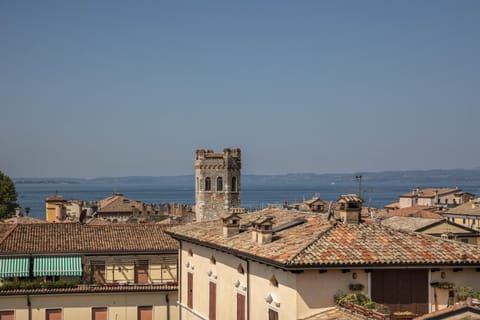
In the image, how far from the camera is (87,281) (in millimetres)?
41781

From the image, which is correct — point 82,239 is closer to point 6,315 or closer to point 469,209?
point 6,315

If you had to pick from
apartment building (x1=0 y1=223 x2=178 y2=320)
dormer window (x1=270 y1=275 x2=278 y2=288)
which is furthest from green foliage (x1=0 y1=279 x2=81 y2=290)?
dormer window (x1=270 y1=275 x2=278 y2=288)

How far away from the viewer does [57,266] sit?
41.8m

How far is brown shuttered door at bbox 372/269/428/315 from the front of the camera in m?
23.6

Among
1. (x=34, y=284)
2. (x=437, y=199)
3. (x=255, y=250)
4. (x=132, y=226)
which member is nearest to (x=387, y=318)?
(x=255, y=250)

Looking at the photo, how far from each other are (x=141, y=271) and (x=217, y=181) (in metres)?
29.4

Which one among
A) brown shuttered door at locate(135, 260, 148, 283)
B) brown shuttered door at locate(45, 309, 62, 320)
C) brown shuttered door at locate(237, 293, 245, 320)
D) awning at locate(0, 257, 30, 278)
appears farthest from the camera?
brown shuttered door at locate(135, 260, 148, 283)

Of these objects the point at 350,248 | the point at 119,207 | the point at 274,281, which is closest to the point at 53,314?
the point at 274,281

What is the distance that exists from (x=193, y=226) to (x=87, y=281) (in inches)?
324

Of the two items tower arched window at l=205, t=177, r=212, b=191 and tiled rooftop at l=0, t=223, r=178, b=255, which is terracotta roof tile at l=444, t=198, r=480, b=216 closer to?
tower arched window at l=205, t=177, r=212, b=191

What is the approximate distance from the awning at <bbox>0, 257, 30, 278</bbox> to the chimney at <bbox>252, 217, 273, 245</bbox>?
1815 centimetres

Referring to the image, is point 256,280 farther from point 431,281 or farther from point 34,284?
point 34,284

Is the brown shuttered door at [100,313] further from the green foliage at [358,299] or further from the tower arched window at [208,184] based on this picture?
the tower arched window at [208,184]

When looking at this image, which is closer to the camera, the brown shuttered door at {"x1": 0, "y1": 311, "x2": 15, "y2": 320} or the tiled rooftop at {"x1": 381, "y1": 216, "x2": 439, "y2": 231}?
the brown shuttered door at {"x1": 0, "y1": 311, "x2": 15, "y2": 320}
